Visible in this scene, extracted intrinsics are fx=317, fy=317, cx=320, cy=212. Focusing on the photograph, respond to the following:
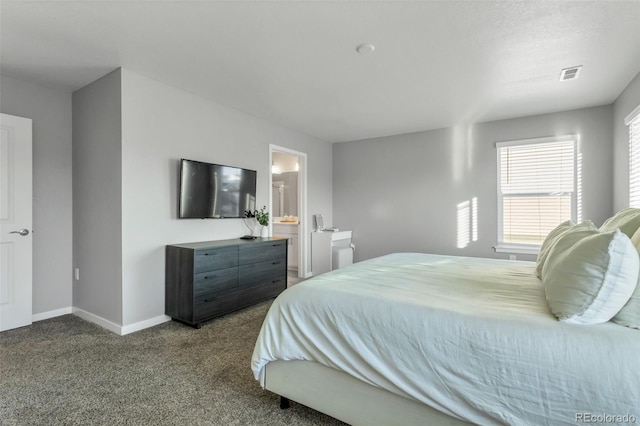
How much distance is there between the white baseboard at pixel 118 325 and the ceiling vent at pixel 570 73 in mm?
4597

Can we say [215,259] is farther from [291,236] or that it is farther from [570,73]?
[570,73]

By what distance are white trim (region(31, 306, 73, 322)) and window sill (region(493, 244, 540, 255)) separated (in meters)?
5.43

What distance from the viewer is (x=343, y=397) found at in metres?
1.58

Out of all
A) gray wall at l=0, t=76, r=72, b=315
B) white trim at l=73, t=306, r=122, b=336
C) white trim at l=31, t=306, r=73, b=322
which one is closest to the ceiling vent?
white trim at l=73, t=306, r=122, b=336

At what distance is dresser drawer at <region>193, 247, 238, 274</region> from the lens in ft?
10.1

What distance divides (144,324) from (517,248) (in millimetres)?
4679

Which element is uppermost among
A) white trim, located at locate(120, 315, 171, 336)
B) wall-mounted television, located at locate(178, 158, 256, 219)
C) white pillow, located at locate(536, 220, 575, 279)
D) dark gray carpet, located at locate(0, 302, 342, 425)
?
wall-mounted television, located at locate(178, 158, 256, 219)

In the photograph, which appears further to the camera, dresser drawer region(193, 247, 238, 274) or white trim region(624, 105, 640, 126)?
dresser drawer region(193, 247, 238, 274)

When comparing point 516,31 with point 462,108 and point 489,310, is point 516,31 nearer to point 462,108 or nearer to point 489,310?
point 462,108

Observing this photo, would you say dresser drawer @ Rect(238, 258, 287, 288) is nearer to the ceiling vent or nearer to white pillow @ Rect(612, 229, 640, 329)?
white pillow @ Rect(612, 229, 640, 329)

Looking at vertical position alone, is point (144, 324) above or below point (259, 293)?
below

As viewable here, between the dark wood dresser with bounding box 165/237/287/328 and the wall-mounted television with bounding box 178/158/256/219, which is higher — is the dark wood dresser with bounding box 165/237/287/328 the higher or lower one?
the lower one

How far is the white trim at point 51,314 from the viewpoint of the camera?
10.7 ft

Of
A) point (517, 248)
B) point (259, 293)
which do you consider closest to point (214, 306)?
point (259, 293)
